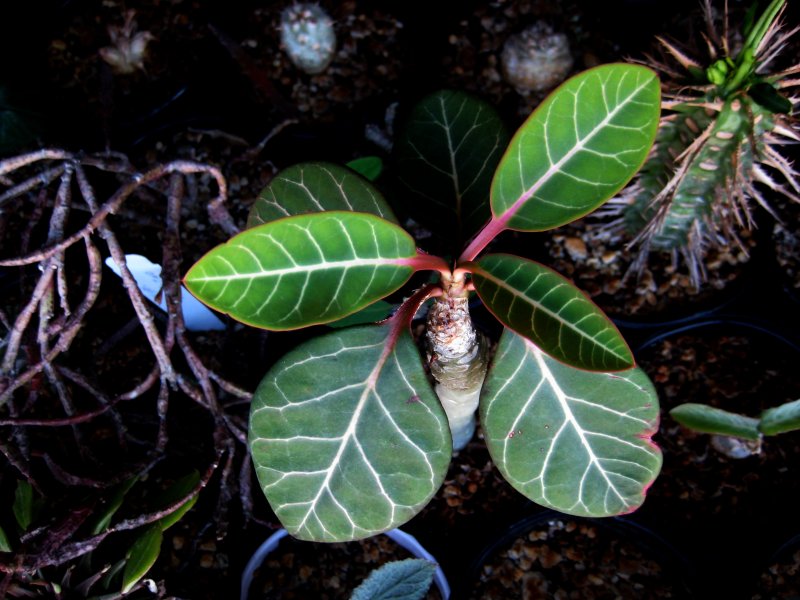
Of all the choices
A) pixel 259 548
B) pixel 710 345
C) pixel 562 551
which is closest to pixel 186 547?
pixel 259 548

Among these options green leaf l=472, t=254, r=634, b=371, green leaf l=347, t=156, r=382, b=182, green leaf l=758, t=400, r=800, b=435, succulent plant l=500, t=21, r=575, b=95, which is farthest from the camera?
succulent plant l=500, t=21, r=575, b=95

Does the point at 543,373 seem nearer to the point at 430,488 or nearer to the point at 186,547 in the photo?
the point at 430,488

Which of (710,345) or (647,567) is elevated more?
(710,345)

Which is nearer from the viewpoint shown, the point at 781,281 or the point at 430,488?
the point at 430,488

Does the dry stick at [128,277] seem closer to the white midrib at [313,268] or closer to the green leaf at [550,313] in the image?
the white midrib at [313,268]

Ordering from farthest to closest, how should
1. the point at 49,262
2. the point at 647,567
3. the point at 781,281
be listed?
the point at 781,281
the point at 647,567
the point at 49,262

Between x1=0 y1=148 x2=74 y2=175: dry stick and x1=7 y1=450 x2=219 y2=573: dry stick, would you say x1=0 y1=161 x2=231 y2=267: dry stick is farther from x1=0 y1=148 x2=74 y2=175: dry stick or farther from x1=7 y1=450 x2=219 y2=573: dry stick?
x1=7 y1=450 x2=219 y2=573: dry stick

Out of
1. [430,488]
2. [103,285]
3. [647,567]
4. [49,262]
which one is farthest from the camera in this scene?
[103,285]

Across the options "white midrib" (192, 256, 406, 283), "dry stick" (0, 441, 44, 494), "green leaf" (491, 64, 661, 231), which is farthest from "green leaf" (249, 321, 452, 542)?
"dry stick" (0, 441, 44, 494)
